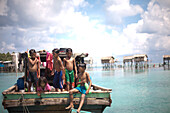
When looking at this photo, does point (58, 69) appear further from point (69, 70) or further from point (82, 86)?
point (82, 86)

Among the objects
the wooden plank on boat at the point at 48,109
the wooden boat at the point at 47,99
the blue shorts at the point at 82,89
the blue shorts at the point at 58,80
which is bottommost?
the wooden plank on boat at the point at 48,109

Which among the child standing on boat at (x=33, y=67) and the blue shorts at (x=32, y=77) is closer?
the child standing on boat at (x=33, y=67)

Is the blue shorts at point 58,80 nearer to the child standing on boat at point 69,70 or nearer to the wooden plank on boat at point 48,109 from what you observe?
the child standing on boat at point 69,70

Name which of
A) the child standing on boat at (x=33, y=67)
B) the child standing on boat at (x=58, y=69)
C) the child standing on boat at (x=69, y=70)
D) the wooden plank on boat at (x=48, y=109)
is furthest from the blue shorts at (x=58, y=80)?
Answer: the wooden plank on boat at (x=48, y=109)

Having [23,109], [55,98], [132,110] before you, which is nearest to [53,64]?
[55,98]

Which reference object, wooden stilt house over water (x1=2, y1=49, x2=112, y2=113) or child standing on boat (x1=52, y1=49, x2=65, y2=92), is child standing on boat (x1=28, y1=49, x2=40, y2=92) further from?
wooden stilt house over water (x1=2, y1=49, x2=112, y2=113)

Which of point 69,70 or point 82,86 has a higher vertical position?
point 69,70

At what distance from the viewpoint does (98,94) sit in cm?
549

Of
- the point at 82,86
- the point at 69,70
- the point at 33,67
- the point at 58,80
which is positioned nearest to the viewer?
the point at 82,86

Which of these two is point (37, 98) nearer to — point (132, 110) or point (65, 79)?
point (65, 79)

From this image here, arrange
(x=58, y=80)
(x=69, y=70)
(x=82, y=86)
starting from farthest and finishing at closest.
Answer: (x=58, y=80), (x=69, y=70), (x=82, y=86)

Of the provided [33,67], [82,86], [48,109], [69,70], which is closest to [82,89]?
[82,86]

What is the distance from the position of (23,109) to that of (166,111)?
8382 millimetres

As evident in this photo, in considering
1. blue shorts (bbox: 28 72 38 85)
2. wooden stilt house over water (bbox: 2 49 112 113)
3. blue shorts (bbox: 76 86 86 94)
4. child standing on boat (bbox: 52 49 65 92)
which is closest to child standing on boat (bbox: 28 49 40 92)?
blue shorts (bbox: 28 72 38 85)
